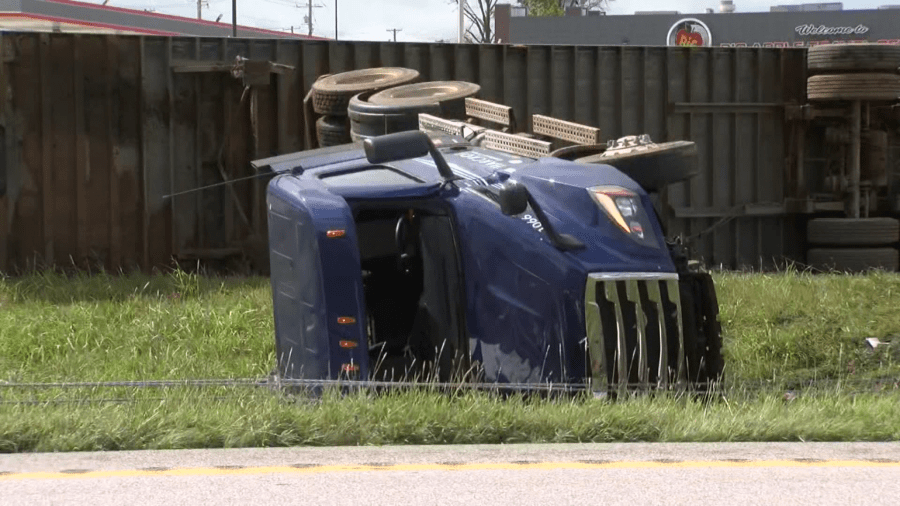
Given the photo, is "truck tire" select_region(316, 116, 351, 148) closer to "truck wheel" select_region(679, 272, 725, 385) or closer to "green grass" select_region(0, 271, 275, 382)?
"green grass" select_region(0, 271, 275, 382)

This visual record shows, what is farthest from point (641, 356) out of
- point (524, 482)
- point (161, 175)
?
point (161, 175)

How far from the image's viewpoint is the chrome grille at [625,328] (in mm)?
7684

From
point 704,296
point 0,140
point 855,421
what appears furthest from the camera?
point 0,140

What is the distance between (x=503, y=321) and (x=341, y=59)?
31.7 feet

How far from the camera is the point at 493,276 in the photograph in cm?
807

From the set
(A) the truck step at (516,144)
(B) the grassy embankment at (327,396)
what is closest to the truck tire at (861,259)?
(B) the grassy embankment at (327,396)

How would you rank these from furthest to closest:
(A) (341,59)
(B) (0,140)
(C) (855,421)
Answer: (A) (341,59), (B) (0,140), (C) (855,421)

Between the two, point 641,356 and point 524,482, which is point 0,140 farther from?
point 524,482

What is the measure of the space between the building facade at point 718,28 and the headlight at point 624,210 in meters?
47.7

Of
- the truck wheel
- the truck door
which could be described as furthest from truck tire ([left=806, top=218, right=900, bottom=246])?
the truck door

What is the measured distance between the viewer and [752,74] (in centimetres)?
1861

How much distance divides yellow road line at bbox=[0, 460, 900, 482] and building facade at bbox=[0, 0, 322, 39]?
42.2 metres

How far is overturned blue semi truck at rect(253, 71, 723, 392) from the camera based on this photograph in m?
7.78

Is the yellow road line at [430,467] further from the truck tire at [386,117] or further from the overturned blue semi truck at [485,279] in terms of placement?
the truck tire at [386,117]
